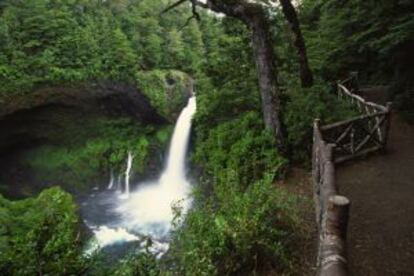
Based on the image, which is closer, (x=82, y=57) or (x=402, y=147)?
(x=402, y=147)

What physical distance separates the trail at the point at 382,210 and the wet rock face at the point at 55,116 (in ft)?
56.6

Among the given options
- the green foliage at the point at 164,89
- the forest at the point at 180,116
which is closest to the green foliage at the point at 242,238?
the forest at the point at 180,116

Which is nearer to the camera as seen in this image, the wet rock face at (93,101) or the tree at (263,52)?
the tree at (263,52)

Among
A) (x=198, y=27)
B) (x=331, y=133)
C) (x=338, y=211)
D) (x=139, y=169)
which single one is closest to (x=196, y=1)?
(x=331, y=133)

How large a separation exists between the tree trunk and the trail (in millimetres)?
3482

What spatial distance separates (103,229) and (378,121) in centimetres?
1317

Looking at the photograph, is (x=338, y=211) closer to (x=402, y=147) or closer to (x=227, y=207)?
(x=227, y=207)

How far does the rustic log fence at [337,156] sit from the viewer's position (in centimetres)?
318

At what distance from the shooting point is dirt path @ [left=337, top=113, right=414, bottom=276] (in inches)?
209

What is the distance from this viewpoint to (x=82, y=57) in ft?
78.9

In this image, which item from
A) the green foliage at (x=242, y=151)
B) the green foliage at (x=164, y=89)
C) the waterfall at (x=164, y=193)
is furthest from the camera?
the green foliage at (x=164, y=89)

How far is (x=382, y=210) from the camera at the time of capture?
22.2 feet

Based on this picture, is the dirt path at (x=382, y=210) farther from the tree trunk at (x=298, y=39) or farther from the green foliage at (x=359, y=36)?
the tree trunk at (x=298, y=39)

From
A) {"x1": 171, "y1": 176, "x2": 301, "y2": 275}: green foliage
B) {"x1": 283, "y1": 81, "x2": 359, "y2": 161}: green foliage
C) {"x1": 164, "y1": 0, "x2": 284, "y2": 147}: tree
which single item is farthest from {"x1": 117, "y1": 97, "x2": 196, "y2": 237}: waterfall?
{"x1": 171, "y1": 176, "x2": 301, "y2": 275}: green foliage
